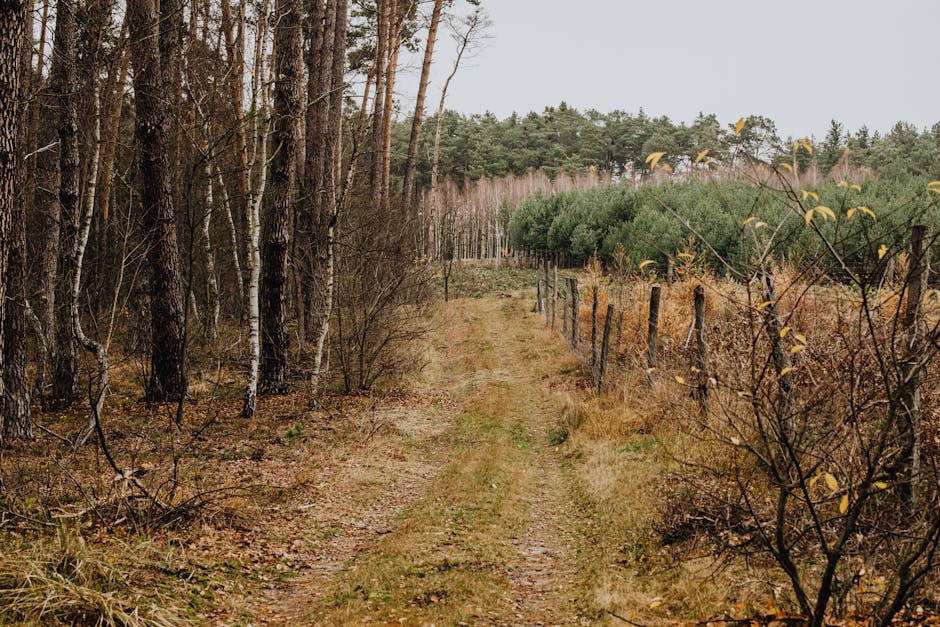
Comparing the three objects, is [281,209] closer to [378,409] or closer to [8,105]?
[378,409]

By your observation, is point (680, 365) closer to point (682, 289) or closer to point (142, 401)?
point (682, 289)

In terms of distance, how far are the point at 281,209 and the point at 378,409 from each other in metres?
4.00

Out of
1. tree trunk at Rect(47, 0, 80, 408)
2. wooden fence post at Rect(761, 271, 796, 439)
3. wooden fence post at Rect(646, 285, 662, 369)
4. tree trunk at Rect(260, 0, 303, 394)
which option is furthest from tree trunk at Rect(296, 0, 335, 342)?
wooden fence post at Rect(761, 271, 796, 439)

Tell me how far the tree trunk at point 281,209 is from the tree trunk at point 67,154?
2898 mm

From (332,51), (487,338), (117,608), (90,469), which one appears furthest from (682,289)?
(117,608)

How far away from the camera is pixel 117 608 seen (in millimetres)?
3936

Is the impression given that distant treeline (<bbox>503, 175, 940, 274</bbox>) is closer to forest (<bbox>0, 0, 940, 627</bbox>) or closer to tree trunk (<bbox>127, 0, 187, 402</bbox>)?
forest (<bbox>0, 0, 940, 627</bbox>)

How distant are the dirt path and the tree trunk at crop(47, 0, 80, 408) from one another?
16.3 ft

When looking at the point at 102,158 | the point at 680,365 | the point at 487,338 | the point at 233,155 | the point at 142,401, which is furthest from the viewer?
the point at 487,338

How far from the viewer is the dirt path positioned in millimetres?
5008

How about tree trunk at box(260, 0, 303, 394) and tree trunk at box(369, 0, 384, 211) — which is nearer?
tree trunk at box(260, 0, 303, 394)

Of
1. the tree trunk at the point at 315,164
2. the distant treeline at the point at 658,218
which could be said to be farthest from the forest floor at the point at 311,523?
the distant treeline at the point at 658,218

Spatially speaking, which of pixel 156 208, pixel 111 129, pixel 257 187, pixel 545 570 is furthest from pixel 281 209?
pixel 545 570

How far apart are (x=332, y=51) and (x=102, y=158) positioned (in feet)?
19.6
